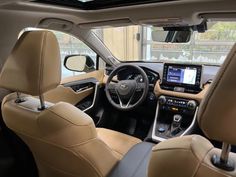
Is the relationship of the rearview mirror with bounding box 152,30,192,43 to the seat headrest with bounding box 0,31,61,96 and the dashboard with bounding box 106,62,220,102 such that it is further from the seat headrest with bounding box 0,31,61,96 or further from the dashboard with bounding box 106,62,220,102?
the seat headrest with bounding box 0,31,61,96

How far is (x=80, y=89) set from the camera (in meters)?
2.53

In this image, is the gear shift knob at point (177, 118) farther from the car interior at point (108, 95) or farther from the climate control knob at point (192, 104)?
the climate control knob at point (192, 104)

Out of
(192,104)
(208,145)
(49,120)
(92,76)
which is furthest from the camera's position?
(92,76)

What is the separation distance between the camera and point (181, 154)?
0.89 metres

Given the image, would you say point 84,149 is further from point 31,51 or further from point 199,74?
point 199,74

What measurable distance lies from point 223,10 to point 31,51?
1.17 metres

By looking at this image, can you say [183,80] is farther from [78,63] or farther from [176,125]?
[78,63]

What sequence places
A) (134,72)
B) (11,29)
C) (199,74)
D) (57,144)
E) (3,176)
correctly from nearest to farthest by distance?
1. (57,144)
2. (11,29)
3. (3,176)
4. (199,74)
5. (134,72)

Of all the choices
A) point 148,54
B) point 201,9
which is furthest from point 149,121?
point 148,54

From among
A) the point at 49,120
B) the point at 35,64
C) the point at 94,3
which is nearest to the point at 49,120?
the point at 49,120

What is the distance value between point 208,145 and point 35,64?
87cm

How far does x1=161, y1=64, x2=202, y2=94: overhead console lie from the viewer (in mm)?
2129

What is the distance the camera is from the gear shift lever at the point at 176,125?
2191 mm

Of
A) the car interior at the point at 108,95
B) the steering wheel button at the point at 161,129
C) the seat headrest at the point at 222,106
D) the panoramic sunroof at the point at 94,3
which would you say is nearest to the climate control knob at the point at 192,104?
the car interior at the point at 108,95
